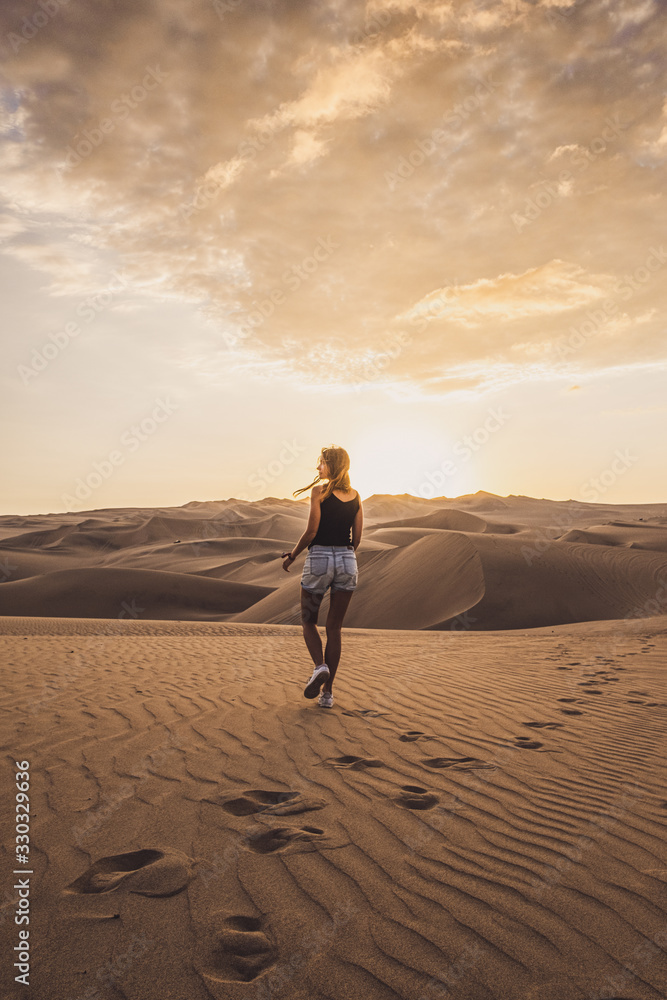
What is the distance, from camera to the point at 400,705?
5363 millimetres

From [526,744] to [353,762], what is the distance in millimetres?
1307

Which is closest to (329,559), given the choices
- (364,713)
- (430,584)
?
(364,713)

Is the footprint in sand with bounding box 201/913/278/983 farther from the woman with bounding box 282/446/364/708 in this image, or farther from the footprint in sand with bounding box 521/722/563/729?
the footprint in sand with bounding box 521/722/563/729

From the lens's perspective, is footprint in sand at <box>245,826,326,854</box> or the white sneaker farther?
the white sneaker

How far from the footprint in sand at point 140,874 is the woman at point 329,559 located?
2533 mm

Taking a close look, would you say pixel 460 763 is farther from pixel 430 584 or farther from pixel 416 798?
pixel 430 584

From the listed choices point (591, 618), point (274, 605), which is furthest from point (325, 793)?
point (274, 605)

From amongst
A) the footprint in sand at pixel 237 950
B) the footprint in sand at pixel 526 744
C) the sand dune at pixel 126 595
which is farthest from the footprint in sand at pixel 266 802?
the sand dune at pixel 126 595

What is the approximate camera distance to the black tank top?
515cm

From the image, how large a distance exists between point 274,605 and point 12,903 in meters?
16.9

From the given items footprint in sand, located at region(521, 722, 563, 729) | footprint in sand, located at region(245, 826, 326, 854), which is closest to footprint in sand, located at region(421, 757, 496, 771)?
footprint in sand, located at region(521, 722, 563, 729)

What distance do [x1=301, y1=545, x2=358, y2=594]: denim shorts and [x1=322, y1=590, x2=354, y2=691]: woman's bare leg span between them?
0.27 ft

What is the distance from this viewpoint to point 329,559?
16.8 ft

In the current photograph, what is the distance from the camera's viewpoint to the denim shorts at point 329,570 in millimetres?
5102
